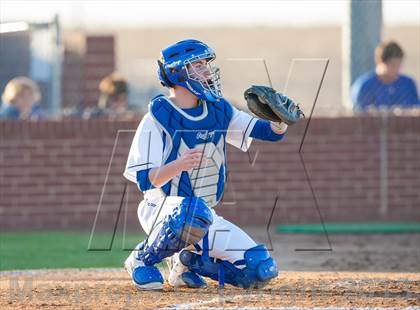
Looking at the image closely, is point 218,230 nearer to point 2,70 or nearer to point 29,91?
point 29,91

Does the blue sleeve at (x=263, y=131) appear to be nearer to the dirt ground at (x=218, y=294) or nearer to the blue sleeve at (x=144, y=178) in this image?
the blue sleeve at (x=144, y=178)

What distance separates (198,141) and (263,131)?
1.44 feet

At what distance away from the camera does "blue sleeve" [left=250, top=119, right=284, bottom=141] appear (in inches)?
274

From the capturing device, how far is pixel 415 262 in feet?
30.2

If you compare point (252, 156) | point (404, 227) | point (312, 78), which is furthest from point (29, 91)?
point (312, 78)

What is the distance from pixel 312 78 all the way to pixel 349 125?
24.2m

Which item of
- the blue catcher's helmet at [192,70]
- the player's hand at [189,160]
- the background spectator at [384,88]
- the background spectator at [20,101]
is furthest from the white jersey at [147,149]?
the background spectator at [384,88]

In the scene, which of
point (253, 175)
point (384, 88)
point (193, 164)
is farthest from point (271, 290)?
point (384, 88)

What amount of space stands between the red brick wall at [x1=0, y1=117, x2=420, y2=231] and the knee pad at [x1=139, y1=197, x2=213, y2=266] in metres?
4.91

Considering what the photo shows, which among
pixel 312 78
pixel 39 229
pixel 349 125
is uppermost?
pixel 349 125

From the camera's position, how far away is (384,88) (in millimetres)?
12219

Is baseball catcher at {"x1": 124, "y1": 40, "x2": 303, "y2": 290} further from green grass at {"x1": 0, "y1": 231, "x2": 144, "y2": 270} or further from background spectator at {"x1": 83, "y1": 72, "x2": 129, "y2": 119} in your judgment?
background spectator at {"x1": 83, "y1": 72, "x2": 129, "y2": 119}

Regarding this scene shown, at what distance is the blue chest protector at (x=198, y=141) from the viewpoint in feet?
22.3

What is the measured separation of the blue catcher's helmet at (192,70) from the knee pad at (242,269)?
3.23 feet
